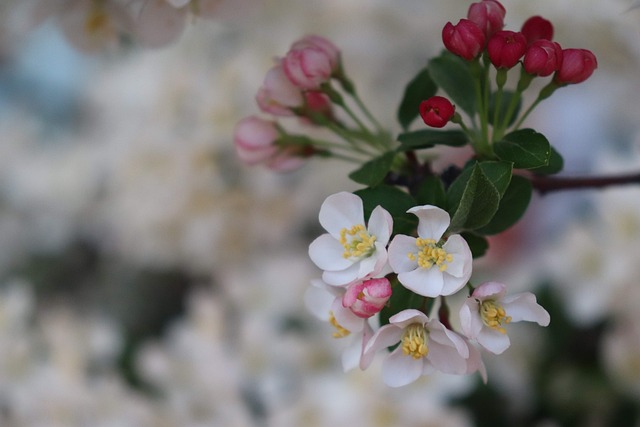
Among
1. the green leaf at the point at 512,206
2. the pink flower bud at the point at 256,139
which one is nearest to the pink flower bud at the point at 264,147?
the pink flower bud at the point at 256,139

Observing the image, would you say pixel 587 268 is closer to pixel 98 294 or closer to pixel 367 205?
pixel 367 205

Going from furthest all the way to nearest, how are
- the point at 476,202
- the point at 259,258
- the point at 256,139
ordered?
the point at 259,258
the point at 256,139
the point at 476,202

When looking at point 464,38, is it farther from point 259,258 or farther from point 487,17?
point 259,258

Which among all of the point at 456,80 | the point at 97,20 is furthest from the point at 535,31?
the point at 97,20

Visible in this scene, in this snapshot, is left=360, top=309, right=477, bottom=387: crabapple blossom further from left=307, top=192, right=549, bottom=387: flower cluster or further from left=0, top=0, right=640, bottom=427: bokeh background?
left=0, top=0, right=640, bottom=427: bokeh background

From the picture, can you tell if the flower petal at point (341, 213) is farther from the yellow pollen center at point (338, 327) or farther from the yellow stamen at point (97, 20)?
the yellow stamen at point (97, 20)
